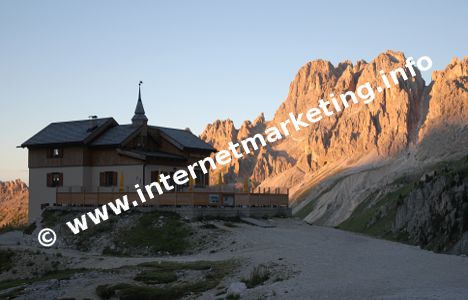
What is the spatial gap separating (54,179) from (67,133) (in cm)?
446

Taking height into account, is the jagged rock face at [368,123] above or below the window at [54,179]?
above

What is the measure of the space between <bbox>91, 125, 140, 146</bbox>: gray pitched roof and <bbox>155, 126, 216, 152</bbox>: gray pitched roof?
3.16m

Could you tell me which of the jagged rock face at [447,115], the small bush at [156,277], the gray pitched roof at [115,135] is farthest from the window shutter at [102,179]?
the jagged rock face at [447,115]

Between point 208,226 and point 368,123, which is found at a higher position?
point 368,123

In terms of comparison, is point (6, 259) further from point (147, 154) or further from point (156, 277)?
point (156, 277)

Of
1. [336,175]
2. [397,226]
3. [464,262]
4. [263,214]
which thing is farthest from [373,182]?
[464,262]

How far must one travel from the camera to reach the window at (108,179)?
5678 cm

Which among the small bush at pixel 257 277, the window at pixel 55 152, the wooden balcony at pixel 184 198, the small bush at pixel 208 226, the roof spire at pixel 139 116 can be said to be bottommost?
the small bush at pixel 257 277

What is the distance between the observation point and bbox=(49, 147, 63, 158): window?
5925cm

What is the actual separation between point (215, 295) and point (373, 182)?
105085 millimetres

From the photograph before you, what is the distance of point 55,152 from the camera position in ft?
196

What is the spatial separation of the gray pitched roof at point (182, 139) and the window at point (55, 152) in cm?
915

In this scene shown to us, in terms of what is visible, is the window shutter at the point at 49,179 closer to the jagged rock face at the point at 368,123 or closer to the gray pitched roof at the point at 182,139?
the gray pitched roof at the point at 182,139
